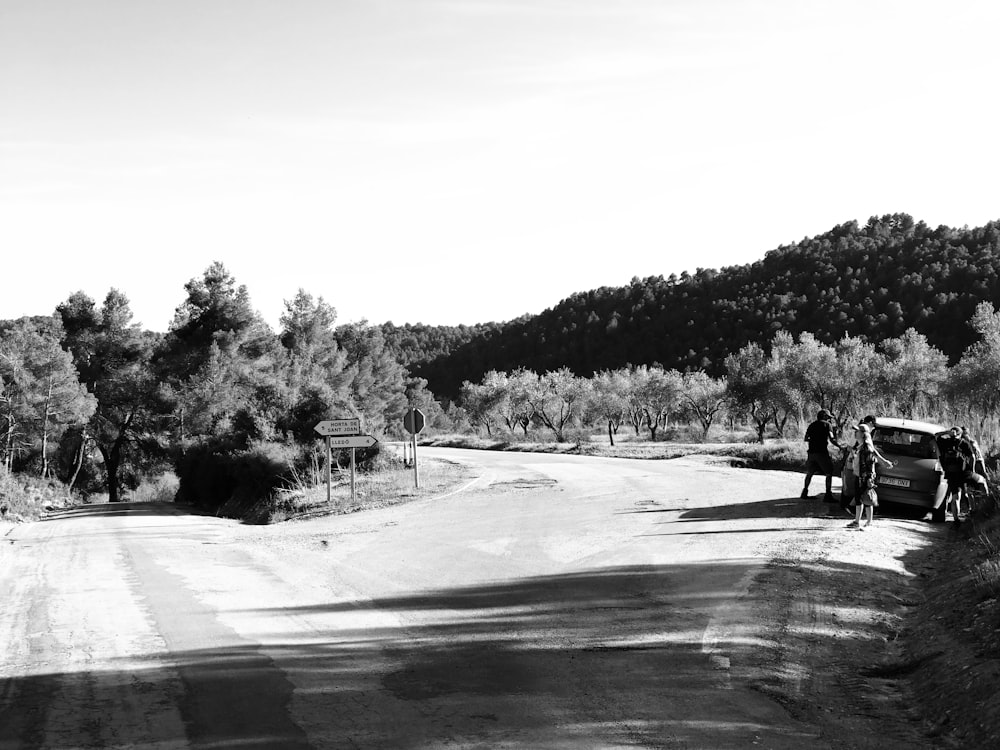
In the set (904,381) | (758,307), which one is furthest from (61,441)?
(758,307)

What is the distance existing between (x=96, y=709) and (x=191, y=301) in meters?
54.4

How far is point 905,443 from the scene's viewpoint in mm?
16047

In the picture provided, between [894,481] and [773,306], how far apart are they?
85744mm

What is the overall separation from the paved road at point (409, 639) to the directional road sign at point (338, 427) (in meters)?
7.14

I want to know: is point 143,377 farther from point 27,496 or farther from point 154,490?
point 27,496

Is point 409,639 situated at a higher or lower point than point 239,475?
higher

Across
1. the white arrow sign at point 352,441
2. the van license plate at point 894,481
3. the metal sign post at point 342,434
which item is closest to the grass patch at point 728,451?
the van license plate at point 894,481

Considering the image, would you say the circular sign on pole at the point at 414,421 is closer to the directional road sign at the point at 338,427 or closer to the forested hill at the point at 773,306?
the directional road sign at the point at 338,427

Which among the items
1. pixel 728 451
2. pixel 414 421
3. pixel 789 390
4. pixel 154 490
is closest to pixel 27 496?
pixel 154 490

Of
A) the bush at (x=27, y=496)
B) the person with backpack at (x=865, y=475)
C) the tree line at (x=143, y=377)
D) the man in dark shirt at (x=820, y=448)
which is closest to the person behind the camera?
the person with backpack at (x=865, y=475)

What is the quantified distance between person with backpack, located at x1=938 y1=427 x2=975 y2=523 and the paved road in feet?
7.70

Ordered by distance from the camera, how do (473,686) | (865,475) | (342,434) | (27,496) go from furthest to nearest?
(27,496)
(342,434)
(865,475)
(473,686)

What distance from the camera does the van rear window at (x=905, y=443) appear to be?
1581 cm

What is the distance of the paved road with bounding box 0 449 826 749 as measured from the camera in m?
5.62
